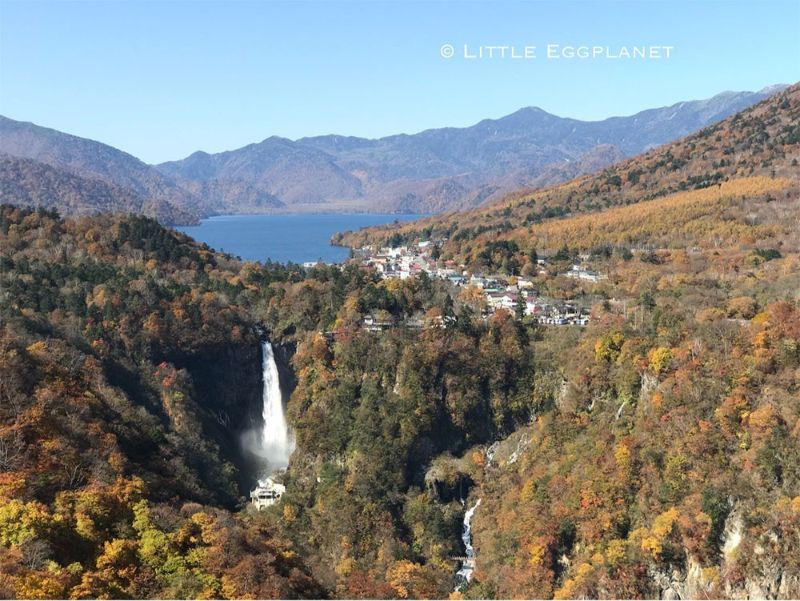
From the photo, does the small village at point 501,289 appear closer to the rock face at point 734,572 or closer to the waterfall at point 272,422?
the waterfall at point 272,422

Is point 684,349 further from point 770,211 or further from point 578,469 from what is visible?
point 770,211

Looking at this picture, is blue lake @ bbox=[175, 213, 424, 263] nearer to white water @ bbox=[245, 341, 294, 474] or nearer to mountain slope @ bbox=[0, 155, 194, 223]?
mountain slope @ bbox=[0, 155, 194, 223]

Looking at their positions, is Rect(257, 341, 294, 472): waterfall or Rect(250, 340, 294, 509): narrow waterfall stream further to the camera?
Rect(257, 341, 294, 472): waterfall

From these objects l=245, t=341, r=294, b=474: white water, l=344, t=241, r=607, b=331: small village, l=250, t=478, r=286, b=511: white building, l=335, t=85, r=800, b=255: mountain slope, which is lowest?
l=250, t=478, r=286, b=511: white building

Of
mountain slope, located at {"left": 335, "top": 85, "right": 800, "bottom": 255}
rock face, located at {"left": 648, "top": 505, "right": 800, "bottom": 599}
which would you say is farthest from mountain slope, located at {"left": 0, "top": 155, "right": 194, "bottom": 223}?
rock face, located at {"left": 648, "top": 505, "right": 800, "bottom": 599}

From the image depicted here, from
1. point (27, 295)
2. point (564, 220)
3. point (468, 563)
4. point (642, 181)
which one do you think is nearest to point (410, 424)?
point (468, 563)

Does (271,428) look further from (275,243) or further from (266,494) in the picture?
(275,243)

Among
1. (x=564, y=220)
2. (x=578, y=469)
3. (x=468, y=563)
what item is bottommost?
(x=468, y=563)
